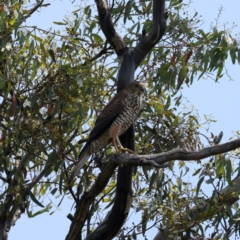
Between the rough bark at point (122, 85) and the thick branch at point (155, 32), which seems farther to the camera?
the thick branch at point (155, 32)

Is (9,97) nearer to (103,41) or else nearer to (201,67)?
(103,41)

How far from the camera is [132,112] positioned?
5.48 m

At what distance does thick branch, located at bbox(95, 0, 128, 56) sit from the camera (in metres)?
5.43

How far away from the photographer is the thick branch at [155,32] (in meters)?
5.37

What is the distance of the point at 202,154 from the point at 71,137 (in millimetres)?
1840

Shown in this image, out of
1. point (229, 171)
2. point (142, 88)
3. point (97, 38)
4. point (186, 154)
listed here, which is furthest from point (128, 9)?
point (186, 154)

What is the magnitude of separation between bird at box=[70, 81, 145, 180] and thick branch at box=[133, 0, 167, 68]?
215 mm

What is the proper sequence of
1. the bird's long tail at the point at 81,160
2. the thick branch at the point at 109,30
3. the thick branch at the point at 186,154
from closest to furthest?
1. the thick branch at the point at 186,154
2. the bird's long tail at the point at 81,160
3. the thick branch at the point at 109,30

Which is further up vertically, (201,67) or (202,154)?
(201,67)

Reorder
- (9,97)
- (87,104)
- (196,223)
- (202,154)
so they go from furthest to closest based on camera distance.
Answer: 1. (9,97)
2. (87,104)
3. (196,223)
4. (202,154)

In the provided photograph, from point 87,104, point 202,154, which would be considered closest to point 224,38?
point 87,104

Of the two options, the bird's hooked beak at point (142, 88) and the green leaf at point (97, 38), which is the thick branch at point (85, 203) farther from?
the green leaf at point (97, 38)

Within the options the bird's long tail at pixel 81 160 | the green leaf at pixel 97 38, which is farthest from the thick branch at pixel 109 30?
the bird's long tail at pixel 81 160

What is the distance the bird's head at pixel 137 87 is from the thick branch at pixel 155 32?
0.15 meters
